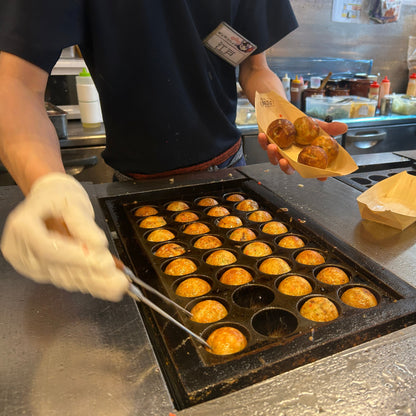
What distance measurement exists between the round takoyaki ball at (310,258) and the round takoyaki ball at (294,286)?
0.10 m

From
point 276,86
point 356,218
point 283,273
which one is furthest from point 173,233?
point 276,86

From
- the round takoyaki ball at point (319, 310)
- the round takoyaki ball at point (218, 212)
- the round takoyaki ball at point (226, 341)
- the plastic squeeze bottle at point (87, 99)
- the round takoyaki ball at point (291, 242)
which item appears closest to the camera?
the round takoyaki ball at point (226, 341)

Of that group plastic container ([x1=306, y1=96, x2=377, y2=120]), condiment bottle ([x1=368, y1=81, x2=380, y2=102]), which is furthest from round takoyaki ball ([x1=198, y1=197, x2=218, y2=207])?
condiment bottle ([x1=368, y1=81, x2=380, y2=102])

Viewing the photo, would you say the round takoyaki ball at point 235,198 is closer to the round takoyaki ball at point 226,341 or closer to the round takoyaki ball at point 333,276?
the round takoyaki ball at point 333,276

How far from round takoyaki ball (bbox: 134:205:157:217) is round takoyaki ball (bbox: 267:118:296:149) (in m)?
0.64

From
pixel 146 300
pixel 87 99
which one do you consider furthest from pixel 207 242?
pixel 87 99

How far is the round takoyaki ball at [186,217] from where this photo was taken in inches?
65.2

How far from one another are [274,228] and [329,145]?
0.49 meters

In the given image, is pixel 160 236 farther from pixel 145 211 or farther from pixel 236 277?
pixel 236 277

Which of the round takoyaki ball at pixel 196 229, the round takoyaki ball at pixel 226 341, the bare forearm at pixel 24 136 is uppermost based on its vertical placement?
the bare forearm at pixel 24 136

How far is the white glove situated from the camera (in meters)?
0.75

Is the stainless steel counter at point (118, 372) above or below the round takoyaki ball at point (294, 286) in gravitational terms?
above

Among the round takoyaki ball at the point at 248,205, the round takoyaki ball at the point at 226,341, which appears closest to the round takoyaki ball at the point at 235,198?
the round takoyaki ball at the point at 248,205

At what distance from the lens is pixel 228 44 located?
1910mm
